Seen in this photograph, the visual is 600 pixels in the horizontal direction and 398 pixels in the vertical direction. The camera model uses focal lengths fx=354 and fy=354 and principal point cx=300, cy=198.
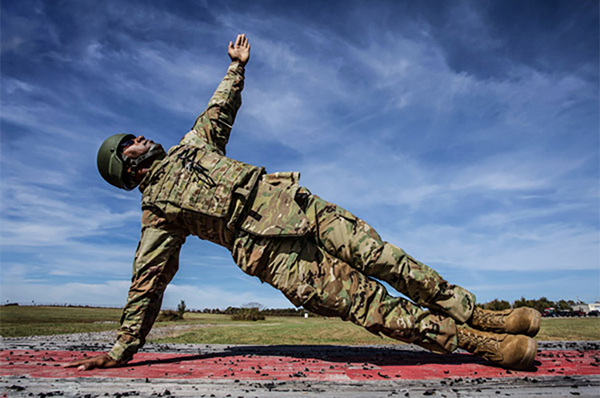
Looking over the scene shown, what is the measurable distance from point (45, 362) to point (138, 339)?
877mm

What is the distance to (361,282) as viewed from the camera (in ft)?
11.9

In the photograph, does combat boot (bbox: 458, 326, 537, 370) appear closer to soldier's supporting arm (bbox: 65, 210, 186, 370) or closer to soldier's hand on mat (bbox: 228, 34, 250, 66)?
soldier's supporting arm (bbox: 65, 210, 186, 370)

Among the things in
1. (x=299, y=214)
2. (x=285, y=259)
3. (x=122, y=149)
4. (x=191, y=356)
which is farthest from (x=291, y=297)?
(x=122, y=149)

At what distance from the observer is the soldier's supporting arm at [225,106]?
4.36 m

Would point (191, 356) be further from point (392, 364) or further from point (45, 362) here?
point (392, 364)

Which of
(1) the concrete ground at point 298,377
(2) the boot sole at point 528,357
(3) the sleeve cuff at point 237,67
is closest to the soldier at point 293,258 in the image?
(2) the boot sole at point 528,357

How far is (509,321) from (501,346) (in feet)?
0.94

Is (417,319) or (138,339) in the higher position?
(417,319)

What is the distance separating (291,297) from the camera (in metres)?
3.55

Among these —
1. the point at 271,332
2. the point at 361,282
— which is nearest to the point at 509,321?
the point at 361,282

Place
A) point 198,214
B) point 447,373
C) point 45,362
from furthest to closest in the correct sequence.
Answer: point 198,214, point 45,362, point 447,373

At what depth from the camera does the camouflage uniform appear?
3508mm

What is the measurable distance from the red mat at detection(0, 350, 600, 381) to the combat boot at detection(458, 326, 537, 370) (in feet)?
0.28

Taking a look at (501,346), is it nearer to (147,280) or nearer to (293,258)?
(293,258)
